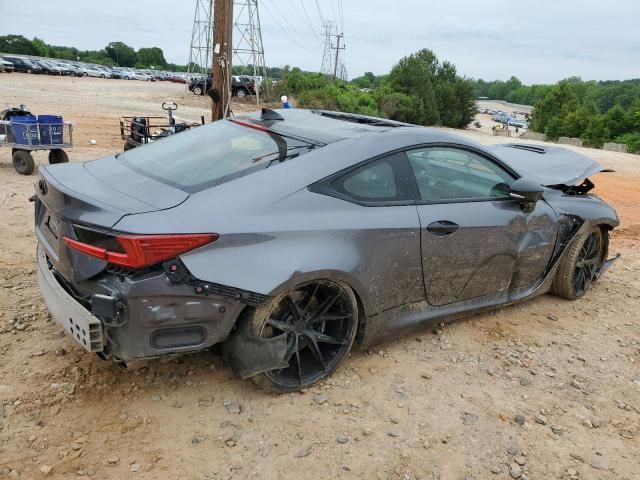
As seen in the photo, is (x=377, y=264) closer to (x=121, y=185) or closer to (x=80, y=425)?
(x=121, y=185)

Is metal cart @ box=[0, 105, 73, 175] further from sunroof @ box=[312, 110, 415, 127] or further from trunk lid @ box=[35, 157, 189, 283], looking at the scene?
sunroof @ box=[312, 110, 415, 127]

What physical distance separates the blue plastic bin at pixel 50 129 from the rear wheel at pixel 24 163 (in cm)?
34

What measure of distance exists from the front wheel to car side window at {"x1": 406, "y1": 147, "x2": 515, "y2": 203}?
861 millimetres

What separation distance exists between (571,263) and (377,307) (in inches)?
83.4

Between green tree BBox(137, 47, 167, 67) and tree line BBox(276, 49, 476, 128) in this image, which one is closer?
tree line BBox(276, 49, 476, 128)

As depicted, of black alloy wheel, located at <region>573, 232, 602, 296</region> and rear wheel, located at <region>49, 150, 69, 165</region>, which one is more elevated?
black alloy wheel, located at <region>573, 232, 602, 296</region>

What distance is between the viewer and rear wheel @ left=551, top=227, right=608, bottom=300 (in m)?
4.45

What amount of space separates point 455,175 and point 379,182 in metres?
0.72

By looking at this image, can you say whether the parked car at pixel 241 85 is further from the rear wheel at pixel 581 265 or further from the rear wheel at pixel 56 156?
the rear wheel at pixel 581 265

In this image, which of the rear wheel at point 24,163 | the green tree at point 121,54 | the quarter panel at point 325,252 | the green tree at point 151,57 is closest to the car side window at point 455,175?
the quarter panel at point 325,252

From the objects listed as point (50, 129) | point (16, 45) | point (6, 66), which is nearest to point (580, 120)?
point (6, 66)

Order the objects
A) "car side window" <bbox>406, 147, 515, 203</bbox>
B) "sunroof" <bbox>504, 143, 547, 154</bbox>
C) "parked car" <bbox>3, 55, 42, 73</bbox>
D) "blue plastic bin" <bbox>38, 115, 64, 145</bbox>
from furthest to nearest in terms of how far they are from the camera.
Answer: "parked car" <bbox>3, 55, 42, 73</bbox>
"blue plastic bin" <bbox>38, 115, 64, 145</bbox>
"sunroof" <bbox>504, 143, 547, 154</bbox>
"car side window" <bbox>406, 147, 515, 203</bbox>

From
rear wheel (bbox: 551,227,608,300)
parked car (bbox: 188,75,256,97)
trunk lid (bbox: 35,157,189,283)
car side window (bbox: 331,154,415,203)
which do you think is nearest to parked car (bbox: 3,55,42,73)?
parked car (bbox: 188,75,256,97)

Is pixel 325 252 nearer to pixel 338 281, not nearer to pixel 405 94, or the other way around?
pixel 338 281
